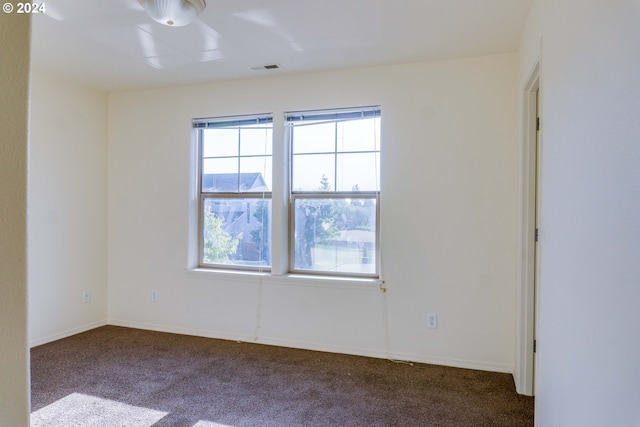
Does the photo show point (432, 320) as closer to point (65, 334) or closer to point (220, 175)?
point (220, 175)

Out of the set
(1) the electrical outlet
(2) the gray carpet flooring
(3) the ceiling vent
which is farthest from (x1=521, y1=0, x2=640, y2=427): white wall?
(3) the ceiling vent

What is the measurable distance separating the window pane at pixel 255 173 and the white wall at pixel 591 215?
2.43 m

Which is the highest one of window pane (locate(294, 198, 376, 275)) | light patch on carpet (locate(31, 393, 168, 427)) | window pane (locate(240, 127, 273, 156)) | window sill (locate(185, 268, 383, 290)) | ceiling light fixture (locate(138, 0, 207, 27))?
ceiling light fixture (locate(138, 0, 207, 27))

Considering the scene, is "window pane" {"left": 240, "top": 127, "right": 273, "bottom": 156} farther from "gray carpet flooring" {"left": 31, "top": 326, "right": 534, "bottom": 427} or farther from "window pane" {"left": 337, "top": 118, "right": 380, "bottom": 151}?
"gray carpet flooring" {"left": 31, "top": 326, "right": 534, "bottom": 427}

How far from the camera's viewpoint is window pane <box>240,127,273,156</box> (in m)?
3.70

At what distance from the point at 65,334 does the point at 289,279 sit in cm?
231

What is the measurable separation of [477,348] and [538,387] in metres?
1.07

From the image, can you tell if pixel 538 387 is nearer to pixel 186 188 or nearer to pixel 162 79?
pixel 186 188

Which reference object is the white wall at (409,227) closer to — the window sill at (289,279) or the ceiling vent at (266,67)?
the window sill at (289,279)

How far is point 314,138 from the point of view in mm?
3588

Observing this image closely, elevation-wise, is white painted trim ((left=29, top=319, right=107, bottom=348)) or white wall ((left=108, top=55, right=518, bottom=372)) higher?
white wall ((left=108, top=55, right=518, bottom=372))

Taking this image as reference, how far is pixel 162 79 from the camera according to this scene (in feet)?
12.1

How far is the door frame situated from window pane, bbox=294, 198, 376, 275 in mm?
1198

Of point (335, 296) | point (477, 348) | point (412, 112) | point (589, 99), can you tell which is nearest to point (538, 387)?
point (477, 348)
